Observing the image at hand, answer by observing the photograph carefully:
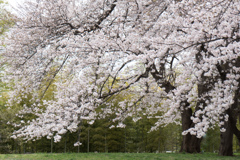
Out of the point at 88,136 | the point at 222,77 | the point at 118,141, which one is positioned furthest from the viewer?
the point at 118,141

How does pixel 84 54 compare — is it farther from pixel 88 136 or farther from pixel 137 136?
pixel 137 136

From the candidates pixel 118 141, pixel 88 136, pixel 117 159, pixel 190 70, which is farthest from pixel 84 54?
pixel 118 141

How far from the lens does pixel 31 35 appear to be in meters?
7.51

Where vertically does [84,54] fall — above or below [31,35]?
below

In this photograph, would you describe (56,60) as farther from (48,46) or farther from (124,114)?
(124,114)

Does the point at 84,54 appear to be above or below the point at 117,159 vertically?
above

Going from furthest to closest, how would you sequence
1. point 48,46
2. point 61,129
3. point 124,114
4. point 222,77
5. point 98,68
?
1. point 124,114
2. point 48,46
3. point 222,77
4. point 98,68
5. point 61,129

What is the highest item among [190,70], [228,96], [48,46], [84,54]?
[48,46]

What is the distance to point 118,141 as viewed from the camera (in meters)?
20.8

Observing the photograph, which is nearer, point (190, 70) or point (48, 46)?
point (190, 70)

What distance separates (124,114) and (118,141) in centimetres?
1216

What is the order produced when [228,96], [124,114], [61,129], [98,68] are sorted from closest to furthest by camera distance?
[228,96] → [61,129] → [98,68] → [124,114]

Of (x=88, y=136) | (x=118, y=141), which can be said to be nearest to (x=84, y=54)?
(x=88, y=136)

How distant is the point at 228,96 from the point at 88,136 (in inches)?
595
